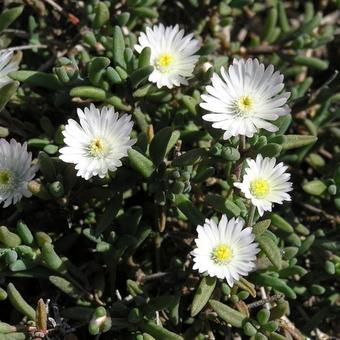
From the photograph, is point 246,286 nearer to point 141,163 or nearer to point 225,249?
point 225,249

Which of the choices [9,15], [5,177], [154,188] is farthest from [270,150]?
[9,15]

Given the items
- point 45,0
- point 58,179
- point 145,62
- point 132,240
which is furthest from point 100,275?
point 45,0

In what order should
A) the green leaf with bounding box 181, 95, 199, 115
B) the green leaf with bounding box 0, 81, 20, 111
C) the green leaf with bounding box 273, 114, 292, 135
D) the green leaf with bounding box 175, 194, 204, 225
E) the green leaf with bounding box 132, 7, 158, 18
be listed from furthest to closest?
the green leaf with bounding box 132, 7, 158, 18 < the green leaf with bounding box 181, 95, 199, 115 < the green leaf with bounding box 273, 114, 292, 135 < the green leaf with bounding box 175, 194, 204, 225 < the green leaf with bounding box 0, 81, 20, 111

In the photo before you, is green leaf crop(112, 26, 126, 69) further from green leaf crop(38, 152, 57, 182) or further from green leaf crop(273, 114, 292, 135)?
green leaf crop(273, 114, 292, 135)

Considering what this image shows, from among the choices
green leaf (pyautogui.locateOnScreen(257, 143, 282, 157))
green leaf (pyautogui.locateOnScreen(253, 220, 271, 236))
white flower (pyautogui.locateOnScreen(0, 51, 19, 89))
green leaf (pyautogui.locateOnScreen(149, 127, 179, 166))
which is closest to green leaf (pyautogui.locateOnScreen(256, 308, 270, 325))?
green leaf (pyautogui.locateOnScreen(253, 220, 271, 236))

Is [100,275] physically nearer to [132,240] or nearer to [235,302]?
[132,240]

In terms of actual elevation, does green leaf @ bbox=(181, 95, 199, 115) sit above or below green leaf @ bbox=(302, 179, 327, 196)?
above

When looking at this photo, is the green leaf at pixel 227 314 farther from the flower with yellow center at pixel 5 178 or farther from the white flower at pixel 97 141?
the flower with yellow center at pixel 5 178
